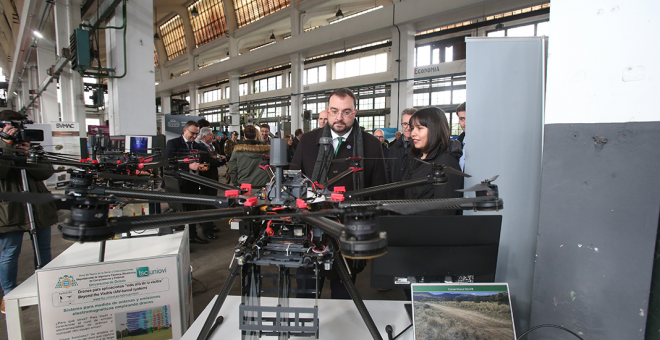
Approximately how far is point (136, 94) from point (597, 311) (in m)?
5.73

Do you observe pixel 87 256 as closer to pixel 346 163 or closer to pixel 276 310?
pixel 276 310

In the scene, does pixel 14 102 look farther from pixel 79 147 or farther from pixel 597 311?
pixel 597 311

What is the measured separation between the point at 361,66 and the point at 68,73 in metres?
10.6

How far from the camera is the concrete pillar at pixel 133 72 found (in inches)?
184

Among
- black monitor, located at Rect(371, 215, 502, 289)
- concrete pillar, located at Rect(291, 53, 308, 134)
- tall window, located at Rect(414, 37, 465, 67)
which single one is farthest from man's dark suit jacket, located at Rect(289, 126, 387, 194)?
tall window, located at Rect(414, 37, 465, 67)

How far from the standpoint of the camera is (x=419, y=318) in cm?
115

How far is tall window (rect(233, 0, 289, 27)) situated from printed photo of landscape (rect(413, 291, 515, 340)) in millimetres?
12422

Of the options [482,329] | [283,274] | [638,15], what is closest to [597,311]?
[482,329]

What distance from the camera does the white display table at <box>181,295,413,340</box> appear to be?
1289 millimetres

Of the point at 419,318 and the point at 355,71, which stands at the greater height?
the point at 355,71

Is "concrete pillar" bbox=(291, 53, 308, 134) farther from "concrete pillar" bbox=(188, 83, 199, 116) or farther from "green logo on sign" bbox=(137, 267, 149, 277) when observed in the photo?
"green logo on sign" bbox=(137, 267, 149, 277)

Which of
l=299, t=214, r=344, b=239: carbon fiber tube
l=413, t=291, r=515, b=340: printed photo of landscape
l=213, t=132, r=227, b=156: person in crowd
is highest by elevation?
l=213, t=132, r=227, b=156: person in crowd

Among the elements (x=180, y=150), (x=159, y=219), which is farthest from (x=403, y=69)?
(x=159, y=219)

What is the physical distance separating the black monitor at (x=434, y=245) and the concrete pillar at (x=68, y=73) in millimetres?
7743
